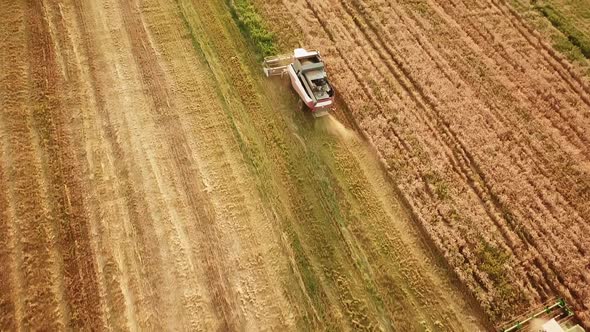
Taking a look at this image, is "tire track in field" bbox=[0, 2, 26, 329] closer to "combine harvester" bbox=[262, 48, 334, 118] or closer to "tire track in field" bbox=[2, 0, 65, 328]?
"tire track in field" bbox=[2, 0, 65, 328]

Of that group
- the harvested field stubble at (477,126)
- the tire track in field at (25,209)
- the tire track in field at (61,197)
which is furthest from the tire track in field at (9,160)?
the harvested field stubble at (477,126)

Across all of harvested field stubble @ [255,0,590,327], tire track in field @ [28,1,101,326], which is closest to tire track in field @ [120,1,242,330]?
tire track in field @ [28,1,101,326]

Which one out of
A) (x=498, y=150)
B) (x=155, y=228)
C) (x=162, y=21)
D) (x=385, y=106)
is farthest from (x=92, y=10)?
(x=498, y=150)

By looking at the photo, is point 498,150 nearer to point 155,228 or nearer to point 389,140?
point 389,140

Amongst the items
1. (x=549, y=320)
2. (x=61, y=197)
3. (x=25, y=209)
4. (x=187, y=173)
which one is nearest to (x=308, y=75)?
(x=187, y=173)

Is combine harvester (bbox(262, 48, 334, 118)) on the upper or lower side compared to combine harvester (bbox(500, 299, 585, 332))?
upper
